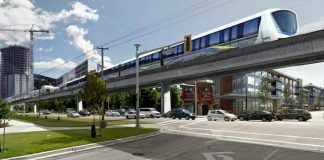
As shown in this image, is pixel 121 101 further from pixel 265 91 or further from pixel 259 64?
pixel 259 64

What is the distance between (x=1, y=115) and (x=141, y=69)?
46.6 metres

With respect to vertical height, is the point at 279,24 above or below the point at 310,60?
above

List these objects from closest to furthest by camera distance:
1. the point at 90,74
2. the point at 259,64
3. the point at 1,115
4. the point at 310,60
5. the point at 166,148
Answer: the point at 1,115
the point at 166,148
the point at 90,74
the point at 310,60
the point at 259,64

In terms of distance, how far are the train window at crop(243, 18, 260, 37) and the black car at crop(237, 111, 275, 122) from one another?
578 inches

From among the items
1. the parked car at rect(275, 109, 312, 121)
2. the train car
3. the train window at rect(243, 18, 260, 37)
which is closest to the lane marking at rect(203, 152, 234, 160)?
the train car

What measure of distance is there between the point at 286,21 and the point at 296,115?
17.6 meters

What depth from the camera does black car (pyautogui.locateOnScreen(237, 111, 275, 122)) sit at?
49000mm

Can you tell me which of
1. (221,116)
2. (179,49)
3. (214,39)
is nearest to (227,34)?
(214,39)

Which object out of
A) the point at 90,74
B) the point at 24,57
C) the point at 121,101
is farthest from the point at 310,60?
the point at 24,57

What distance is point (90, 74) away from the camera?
28.6 m

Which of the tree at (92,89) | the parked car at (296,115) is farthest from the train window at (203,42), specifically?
the tree at (92,89)

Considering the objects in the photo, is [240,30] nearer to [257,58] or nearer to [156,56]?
[257,58]

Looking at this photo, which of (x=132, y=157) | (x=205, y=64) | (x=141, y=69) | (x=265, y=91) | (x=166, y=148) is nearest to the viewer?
(x=132, y=157)

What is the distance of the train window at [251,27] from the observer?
37125mm
